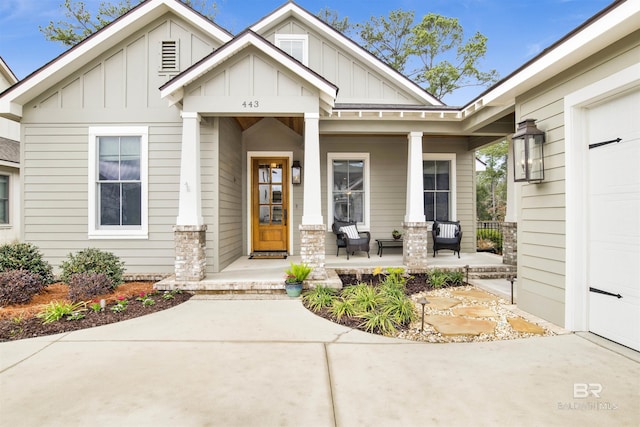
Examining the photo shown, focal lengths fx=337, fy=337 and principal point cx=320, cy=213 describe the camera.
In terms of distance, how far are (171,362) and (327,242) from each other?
5.47 metres

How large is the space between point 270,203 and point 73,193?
3.92 meters

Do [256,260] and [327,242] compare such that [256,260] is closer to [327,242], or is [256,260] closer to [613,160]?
[327,242]

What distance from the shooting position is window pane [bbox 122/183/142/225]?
6.30 metres

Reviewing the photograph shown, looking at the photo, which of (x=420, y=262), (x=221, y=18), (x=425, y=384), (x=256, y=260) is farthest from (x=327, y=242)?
(x=221, y=18)

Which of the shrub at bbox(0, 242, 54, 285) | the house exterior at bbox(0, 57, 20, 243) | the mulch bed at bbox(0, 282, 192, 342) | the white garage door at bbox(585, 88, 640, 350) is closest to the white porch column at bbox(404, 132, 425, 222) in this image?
the white garage door at bbox(585, 88, 640, 350)

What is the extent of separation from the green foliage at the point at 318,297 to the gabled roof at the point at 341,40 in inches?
212

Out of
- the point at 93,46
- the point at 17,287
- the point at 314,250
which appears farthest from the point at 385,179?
the point at 17,287

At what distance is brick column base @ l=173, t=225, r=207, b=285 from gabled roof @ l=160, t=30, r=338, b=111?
6.90 feet

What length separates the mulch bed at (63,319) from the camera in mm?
3693

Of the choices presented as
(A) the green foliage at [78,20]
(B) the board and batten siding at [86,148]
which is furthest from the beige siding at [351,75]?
(A) the green foliage at [78,20]

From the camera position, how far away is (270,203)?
8.25 meters

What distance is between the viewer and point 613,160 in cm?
329

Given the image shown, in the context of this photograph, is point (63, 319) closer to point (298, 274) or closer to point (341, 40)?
point (298, 274)

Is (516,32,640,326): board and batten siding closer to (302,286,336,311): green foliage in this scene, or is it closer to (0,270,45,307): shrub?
(302,286,336,311): green foliage
